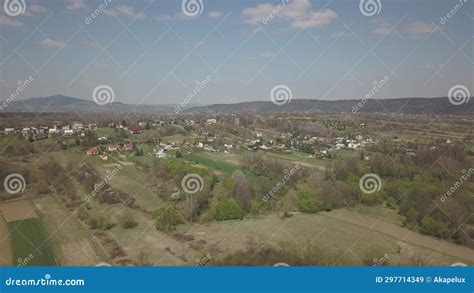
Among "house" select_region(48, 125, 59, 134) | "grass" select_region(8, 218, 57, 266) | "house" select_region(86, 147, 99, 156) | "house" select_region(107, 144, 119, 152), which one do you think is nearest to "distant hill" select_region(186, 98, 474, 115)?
"house" select_region(107, 144, 119, 152)

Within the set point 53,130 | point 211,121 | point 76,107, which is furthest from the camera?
point 211,121

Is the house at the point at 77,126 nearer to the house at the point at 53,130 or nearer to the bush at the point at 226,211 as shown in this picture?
the house at the point at 53,130

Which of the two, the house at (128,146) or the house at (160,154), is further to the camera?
the house at (160,154)

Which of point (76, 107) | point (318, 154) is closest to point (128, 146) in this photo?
point (76, 107)

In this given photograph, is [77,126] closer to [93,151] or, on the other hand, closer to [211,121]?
[93,151]

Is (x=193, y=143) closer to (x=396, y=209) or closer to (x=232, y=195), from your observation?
(x=232, y=195)

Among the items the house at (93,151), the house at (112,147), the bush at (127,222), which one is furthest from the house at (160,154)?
the bush at (127,222)

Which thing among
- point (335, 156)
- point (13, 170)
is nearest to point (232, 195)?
point (335, 156)
